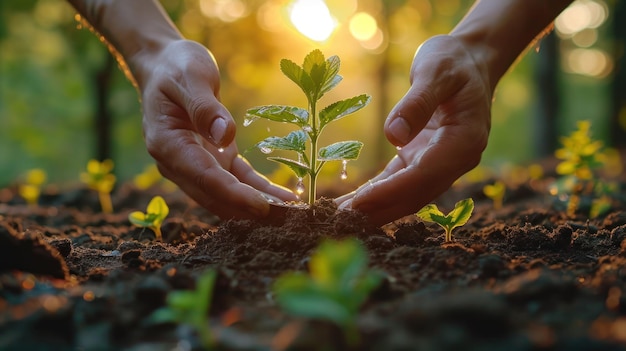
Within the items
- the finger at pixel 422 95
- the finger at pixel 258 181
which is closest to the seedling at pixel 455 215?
the finger at pixel 422 95

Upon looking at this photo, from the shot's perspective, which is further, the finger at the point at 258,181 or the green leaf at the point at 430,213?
the finger at the point at 258,181

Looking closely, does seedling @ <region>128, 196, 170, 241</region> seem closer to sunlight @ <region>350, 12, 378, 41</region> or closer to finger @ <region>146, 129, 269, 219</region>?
finger @ <region>146, 129, 269, 219</region>

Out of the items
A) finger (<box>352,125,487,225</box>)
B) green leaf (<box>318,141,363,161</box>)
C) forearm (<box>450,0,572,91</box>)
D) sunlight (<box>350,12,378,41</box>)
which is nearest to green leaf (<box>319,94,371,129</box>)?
green leaf (<box>318,141,363,161</box>)

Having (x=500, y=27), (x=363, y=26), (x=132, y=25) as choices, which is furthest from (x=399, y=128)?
(x=363, y=26)

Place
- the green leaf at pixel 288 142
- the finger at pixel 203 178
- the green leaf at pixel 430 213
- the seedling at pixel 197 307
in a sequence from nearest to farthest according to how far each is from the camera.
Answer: the seedling at pixel 197 307
the green leaf at pixel 288 142
the green leaf at pixel 430 213
the finger at pixel 203 178

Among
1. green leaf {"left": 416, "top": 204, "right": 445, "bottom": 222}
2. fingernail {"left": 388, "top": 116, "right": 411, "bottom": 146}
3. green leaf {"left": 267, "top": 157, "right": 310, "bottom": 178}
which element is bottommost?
green leaf {"left": 416, "top": 204, "right": 445, "bottom": 222}

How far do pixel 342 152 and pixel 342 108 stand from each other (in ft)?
0.54

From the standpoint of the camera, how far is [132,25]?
9.44ft

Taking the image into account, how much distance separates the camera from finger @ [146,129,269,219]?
7.27 ft

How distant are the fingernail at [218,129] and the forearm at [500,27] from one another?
1.16 meters

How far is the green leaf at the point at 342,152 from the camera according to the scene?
2.02m

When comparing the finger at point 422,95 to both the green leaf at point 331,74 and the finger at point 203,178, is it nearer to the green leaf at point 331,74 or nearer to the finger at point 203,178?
the green leaf at point 331,74

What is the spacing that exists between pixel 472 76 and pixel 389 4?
12895 millimetres

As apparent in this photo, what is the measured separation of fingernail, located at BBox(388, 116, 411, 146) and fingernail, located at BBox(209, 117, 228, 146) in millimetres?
650
